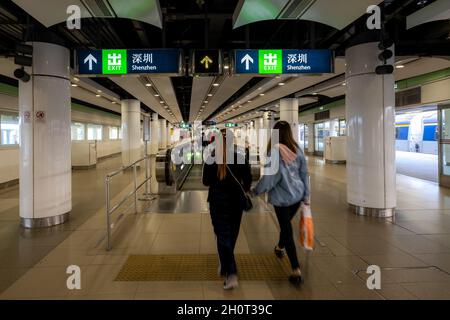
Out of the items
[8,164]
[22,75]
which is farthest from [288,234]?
[8,164]

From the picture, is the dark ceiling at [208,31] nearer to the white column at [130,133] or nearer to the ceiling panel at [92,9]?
the ceiling panel at [92,9]

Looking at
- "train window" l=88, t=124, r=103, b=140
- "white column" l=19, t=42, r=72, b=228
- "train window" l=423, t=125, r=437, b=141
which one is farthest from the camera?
"train window" l=423, t=125, r=437, b=141

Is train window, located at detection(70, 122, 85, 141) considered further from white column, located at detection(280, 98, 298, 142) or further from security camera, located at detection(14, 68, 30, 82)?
security camera, located at detection(14, 68, 30, 82)

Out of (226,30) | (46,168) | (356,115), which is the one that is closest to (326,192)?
(356,115)

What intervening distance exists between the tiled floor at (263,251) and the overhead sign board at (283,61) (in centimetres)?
A: 285

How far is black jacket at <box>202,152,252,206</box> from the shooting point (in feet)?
11.1

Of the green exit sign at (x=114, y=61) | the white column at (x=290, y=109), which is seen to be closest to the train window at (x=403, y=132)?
the white column at (x=290, y=109)

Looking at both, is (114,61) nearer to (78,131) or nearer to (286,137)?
(286,137)

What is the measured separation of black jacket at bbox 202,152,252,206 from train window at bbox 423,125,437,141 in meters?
25.5

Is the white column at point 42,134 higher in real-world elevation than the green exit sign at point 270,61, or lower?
lower

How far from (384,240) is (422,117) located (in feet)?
82.2

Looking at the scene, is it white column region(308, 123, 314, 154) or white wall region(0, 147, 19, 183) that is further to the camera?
white column region(308, 123, 314, 154)

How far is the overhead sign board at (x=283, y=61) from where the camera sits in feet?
21.0

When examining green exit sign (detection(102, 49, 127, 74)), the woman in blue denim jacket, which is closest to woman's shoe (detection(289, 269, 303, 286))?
the woman in blue denim jacket
